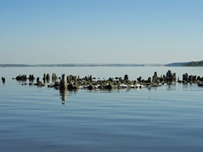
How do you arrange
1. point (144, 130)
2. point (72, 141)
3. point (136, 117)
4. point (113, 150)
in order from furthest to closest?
point (136, 117)
point (144, 130)
point (72, 141)
point (113, 150)

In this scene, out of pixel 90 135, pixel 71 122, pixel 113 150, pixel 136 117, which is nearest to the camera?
pixel 113 150

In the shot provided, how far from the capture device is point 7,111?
26484 millimetres

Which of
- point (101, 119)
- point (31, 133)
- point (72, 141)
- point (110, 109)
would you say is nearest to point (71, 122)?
point (101, 119)

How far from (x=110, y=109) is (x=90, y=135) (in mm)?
10301

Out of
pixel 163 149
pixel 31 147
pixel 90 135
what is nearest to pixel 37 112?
pixel 90 135

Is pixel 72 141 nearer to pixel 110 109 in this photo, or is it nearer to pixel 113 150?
pixel 113 150

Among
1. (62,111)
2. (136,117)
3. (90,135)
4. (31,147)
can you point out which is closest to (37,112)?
(62,111)

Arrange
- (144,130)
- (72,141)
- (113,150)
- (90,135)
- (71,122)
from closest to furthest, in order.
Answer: (113,150), (72,141), (90,135), (144,130), (71,122)

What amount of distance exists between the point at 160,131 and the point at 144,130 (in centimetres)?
77

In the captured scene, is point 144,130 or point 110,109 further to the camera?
point 110,109

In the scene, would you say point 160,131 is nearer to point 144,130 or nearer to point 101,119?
point 144,130

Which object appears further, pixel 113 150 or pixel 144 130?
pixel 144 130

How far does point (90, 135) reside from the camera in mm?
17641

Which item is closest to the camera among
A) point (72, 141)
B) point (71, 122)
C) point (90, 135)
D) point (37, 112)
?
point (72, 141)
